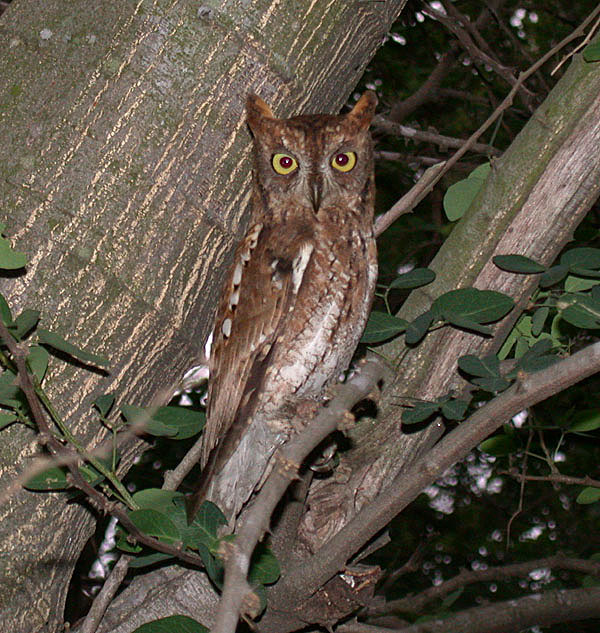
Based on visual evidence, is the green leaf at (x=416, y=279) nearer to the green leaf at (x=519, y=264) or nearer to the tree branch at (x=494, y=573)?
the green leaf at (x=519, y=264)

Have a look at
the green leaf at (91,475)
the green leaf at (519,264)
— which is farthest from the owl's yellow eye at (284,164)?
the green leaf at (91,475)

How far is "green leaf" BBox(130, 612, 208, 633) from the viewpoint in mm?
1128

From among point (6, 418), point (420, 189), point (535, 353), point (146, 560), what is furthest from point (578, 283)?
point (6, 418)

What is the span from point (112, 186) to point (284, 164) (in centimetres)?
57

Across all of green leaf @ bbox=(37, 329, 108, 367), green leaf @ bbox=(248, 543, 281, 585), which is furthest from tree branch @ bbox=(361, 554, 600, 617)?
green leaf @ bbox=(37, 329, 108, 367)

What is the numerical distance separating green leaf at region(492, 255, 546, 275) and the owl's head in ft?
1.70

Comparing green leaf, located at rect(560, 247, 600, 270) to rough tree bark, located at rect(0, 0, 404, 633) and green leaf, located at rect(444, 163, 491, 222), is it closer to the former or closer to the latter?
green leaf, located at rect(444, 163, 491, 222)

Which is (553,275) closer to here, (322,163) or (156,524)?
(322,163)

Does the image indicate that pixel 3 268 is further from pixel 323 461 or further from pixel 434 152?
pixel 434 152

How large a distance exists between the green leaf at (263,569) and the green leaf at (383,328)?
1.41 feet

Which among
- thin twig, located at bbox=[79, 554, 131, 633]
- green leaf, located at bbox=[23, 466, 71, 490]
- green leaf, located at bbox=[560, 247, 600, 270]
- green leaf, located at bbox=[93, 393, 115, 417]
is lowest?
thin twig, located at bbox=[79, 554, 131, 633]

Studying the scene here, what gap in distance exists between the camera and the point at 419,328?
130 centimetres

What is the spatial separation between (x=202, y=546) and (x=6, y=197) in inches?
24.9

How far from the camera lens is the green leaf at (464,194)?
5.03 feet
